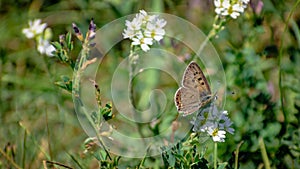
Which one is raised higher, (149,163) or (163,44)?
(163,44)

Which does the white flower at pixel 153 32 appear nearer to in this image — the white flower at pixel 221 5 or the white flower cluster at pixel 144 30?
the white flower cluster at pixel 144 30

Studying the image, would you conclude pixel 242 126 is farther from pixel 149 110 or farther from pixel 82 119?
pixel 82 119

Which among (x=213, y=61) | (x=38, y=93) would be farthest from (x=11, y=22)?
(x=213, y=61)

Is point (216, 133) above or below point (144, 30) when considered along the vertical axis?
below

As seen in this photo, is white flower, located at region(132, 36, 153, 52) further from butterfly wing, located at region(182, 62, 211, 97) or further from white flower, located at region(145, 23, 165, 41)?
butterfly wing, located at region(182, 62, 211, 97)

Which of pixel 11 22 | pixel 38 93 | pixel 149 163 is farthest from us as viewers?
pixel 11 22

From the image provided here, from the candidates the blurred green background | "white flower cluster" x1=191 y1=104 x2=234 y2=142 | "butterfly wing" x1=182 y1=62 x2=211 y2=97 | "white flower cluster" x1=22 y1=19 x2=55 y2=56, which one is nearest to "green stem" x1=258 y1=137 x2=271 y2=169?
the blurred green background

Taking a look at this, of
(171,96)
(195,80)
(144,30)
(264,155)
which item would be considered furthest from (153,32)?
(171,96)

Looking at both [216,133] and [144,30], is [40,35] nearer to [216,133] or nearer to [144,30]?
[144,30]
